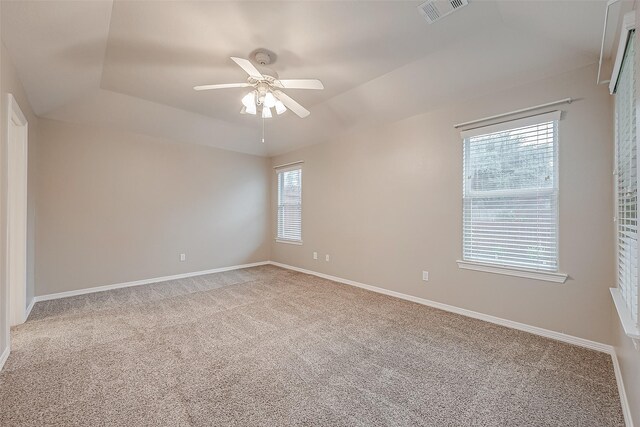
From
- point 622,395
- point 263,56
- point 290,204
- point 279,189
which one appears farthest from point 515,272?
point 279,189

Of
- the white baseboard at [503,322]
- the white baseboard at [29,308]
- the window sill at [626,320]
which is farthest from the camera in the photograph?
the white baseboard at [29,308]

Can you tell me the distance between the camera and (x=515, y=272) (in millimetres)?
2787

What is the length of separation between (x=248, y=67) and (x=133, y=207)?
3.42 m

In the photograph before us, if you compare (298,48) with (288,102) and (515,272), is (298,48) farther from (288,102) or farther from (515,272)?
(515,272)

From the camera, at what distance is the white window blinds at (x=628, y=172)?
1.43 metres

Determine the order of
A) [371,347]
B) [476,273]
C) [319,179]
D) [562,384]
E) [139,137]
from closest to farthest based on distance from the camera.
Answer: [562,384]
[371,347]
[476,273]
[139,137]
[319,179]

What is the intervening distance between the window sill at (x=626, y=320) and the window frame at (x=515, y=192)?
0.62m

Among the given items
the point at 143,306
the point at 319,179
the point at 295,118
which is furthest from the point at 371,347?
the point at 295,118

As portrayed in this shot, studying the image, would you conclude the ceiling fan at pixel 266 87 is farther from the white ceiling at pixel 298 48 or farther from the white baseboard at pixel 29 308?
the white baseboard at pixel 29 308

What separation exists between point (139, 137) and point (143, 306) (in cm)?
270

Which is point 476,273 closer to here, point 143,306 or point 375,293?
point 375,293

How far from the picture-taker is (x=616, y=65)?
5.62 ft

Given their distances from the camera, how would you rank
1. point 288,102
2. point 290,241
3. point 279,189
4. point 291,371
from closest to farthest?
1. point 291,371
2. point 288,102
3. point 290,241
4. point 279,189

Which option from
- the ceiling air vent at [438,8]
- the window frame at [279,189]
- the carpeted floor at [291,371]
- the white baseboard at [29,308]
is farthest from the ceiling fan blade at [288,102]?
the white baseboard at [29,308]
